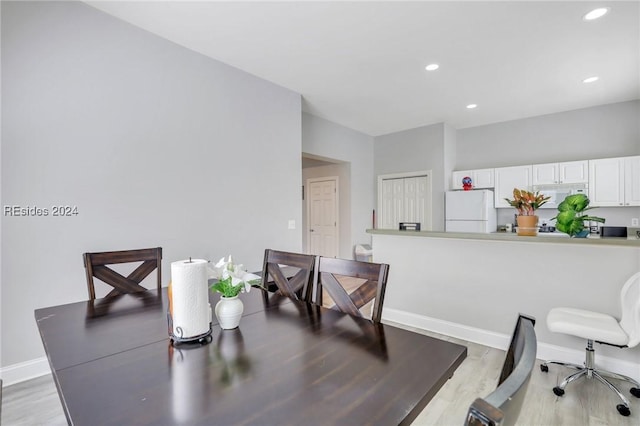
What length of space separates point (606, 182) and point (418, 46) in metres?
3.55

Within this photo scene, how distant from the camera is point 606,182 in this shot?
430cm

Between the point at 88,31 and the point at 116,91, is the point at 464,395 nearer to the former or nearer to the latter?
the point at 116,91

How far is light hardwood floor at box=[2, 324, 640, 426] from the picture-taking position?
179 cm

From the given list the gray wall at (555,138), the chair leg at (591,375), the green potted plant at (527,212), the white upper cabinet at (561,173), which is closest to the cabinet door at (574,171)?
the white upper cabinet at (561,173)

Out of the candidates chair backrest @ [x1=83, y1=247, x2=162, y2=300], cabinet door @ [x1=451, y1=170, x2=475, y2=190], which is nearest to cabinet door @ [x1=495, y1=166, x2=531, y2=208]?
cabinet door @ [x1=451, y1=170, x2=475, y2=190]

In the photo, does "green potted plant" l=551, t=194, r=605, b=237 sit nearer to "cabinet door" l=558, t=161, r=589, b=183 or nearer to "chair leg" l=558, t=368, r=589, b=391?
"chair leg" l=558, t=368, r=589, b=391

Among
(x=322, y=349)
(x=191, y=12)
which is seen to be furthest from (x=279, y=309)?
(x=191, y=12)

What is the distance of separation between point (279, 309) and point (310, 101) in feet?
11.9

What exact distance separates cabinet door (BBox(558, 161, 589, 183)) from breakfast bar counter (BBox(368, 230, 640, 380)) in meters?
2.85

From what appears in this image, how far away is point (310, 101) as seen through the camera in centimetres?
446

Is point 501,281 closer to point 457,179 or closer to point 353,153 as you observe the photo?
point 457,179

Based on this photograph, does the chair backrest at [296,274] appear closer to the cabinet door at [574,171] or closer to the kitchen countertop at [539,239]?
the kitchen countertop at [539,239]

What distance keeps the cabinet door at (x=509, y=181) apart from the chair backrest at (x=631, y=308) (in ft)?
10.3

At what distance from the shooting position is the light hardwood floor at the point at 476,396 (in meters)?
1.79
